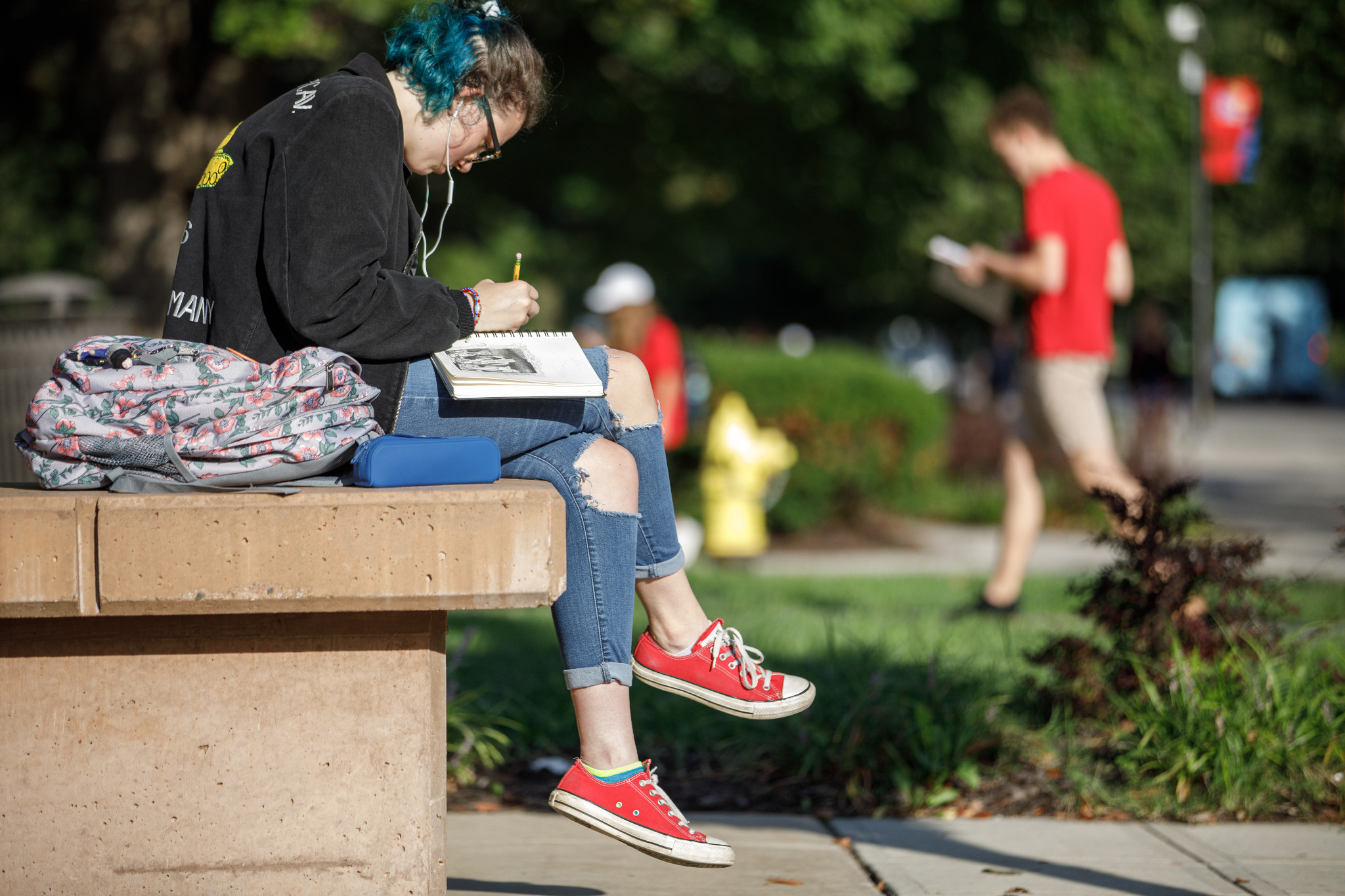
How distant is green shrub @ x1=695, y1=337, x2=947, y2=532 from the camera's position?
1005cm

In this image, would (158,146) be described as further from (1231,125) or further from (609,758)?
(1231,125)

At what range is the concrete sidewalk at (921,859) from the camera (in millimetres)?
2889

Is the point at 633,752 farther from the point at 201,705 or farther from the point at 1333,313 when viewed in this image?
the point at 1333,313

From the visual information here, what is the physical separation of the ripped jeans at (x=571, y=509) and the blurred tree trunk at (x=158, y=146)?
728 cm

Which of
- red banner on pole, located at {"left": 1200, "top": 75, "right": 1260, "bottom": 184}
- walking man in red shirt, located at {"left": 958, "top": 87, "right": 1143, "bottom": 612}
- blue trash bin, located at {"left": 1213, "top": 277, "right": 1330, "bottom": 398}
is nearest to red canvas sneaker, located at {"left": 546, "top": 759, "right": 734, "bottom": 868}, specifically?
walking man in red shirt, located at {"left": 958, "top": 87, "right": 1143, "bottom": 612}

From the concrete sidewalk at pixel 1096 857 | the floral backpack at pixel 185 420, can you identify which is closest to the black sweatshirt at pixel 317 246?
→ the floral backpack at pixel 185 420

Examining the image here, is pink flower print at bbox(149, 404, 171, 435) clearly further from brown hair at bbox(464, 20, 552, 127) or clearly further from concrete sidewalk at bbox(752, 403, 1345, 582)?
concrete sidewalk at bbox(752, 403, 1345, 582)

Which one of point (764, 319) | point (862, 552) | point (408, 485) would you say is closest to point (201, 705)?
point (408, 485)

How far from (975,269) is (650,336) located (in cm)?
269

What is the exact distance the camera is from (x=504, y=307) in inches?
105

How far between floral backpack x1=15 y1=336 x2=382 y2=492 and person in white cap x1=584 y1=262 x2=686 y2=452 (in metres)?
5.39

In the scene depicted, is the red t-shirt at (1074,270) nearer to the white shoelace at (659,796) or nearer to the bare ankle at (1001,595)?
the bare ankle at (1001,595)

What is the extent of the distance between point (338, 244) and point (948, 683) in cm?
236

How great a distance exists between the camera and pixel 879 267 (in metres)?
14.4
